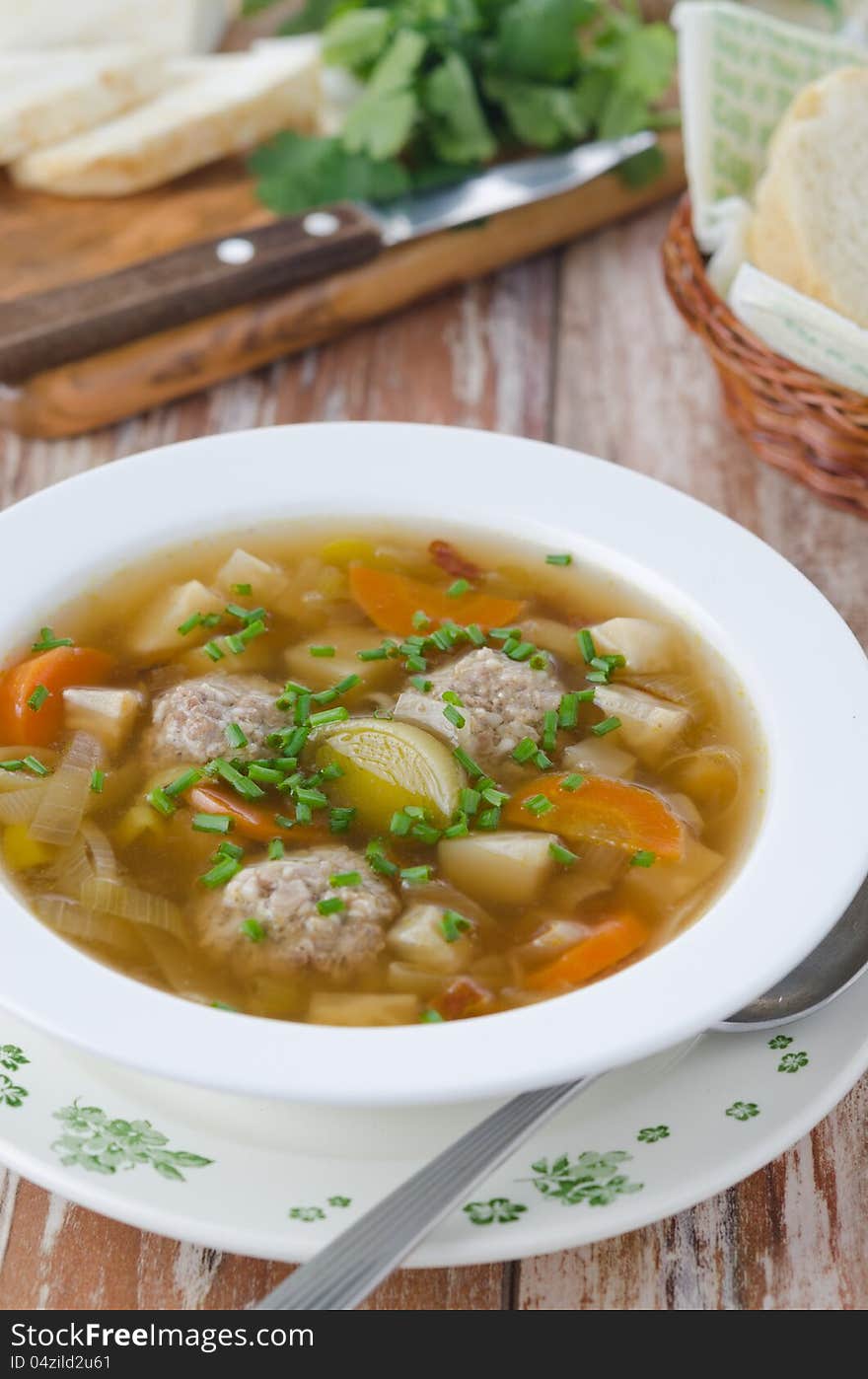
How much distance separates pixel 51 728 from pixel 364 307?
2219 millimetres

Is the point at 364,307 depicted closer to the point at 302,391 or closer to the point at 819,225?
the point at 302,391

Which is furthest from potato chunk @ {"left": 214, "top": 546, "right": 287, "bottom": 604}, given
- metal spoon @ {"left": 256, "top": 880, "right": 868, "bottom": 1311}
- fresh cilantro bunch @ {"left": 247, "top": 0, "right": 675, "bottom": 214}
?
fresh cilantro bunch @ {"left": 247, "top": 0, "right": 675, "bottom": 214}

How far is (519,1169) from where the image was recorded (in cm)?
203

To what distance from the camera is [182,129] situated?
4590 mm

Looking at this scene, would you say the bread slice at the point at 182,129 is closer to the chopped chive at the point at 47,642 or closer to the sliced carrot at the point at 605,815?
the chopped chive at the point at 47,642

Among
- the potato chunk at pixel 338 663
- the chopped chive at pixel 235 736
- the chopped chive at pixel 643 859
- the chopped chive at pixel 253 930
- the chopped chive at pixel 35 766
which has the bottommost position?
the chopped chive at pixel 643 859

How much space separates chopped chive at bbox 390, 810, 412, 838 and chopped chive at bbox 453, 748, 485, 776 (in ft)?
0.53

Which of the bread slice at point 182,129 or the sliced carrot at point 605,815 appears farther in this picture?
the bread slice at point 182,129

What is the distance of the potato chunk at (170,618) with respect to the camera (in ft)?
9.15

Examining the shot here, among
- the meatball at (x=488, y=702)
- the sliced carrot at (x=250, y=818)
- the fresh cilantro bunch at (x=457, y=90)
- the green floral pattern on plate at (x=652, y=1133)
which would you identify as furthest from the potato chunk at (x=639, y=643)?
the fresh cilantro bunch at (x=457, y=90)

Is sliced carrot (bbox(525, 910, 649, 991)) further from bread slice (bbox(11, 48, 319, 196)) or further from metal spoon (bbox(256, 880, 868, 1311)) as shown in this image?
bread slice (bbox(11, 48, 319, 196))

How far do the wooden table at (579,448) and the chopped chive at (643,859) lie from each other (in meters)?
0.51

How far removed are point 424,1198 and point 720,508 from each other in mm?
2418

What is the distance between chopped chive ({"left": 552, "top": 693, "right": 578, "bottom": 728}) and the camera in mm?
2613
